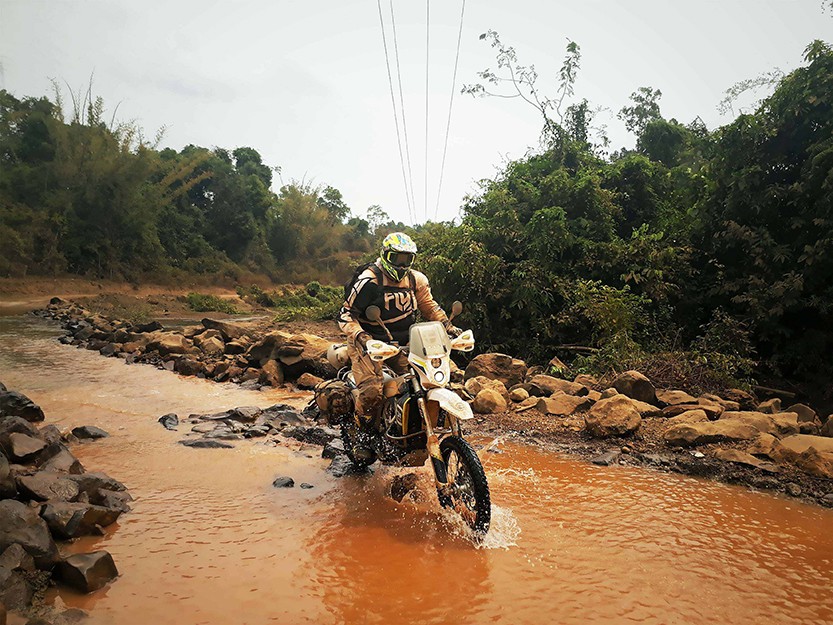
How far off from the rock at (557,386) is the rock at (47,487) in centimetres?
618

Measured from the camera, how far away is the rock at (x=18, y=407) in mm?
6148

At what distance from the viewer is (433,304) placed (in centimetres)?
529

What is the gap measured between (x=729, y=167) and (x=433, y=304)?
8.04 metres

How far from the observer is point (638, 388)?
7441 millimetres

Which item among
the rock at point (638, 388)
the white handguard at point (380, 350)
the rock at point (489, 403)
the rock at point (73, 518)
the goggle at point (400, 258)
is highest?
the goggle at point (400, 258)

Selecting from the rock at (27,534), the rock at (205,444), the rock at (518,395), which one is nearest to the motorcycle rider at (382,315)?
the rock at (205,444)

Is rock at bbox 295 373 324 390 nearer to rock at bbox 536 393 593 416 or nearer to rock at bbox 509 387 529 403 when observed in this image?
rock at bbox 509 387 529 403

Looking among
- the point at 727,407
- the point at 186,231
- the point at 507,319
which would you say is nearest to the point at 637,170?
the point at 507,319

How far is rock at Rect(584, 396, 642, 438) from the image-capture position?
6328mm

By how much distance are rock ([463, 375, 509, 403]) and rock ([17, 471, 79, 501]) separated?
5.41m

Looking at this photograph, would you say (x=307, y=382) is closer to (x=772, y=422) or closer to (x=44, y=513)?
(x=44, y=513)

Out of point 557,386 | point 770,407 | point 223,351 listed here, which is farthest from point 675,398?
point 223,351

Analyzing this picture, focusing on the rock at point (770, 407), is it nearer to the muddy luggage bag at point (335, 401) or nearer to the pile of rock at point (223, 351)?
the muddy luggage bag at point (335, 401)

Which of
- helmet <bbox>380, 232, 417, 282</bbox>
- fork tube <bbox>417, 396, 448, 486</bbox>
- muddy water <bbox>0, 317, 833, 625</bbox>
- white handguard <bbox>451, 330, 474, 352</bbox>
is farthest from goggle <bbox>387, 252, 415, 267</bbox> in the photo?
muddy water <bbox>0, 317, 833, 625</bbox>
